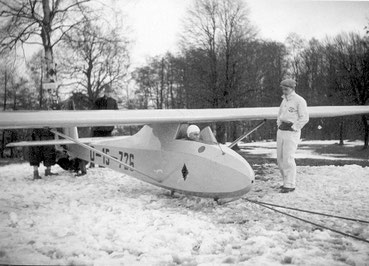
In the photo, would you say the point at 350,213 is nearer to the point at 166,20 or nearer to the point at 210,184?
the point at 210,184

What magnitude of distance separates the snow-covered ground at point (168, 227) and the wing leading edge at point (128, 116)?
57 cm

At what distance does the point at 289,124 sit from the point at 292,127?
0.21 feet

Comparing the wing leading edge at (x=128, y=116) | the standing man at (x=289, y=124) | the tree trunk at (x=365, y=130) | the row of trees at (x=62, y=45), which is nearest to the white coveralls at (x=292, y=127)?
the standing man at (x=289, y=124)

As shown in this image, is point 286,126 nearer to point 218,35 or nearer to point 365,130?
point 365,130

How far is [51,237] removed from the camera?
2768mm

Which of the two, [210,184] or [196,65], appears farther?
[196,65]

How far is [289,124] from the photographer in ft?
16.1

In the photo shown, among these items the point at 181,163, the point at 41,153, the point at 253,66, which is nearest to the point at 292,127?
the point at 181,163

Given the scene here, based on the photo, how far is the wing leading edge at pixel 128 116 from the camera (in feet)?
11.4

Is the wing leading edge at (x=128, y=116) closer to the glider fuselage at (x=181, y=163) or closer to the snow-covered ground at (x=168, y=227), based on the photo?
the glider fuselage at (x=181, y=163)

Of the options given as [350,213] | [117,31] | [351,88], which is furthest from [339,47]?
[117,31]

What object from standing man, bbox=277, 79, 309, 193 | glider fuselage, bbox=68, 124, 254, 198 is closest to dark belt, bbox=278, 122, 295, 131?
standing man, bbox=277, 79, 309, 193

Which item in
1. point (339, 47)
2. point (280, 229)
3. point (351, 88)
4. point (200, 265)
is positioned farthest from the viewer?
point (351, 88)

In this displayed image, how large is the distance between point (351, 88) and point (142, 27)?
290cm
